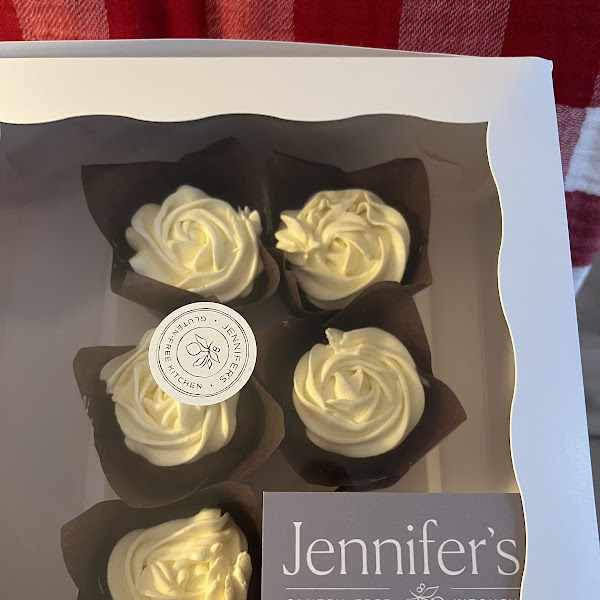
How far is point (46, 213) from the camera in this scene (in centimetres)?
86

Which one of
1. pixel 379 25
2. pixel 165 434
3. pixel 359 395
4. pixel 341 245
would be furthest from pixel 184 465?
pixel 379 25

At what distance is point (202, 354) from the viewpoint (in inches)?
29.1

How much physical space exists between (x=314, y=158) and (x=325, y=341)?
0.23 metres

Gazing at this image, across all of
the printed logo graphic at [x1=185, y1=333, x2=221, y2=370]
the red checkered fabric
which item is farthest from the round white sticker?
the red checkered fabric

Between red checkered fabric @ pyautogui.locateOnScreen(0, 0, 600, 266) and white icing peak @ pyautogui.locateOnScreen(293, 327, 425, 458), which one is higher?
red checkered fabric @ pyautogui.locateOnScreen(0, 0, 600, 266)

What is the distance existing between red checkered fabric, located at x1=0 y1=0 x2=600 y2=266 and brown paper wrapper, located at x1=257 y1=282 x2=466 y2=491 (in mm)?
422

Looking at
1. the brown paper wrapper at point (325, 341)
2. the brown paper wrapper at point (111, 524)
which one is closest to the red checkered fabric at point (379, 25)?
the brown paper wrapper at point (325, 341)

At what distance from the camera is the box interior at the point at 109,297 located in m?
0.72

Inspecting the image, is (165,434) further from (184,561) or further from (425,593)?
(425,593)

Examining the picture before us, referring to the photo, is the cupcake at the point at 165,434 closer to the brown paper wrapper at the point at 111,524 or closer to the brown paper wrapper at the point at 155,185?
the brown paper wrapper at the point at 111,524

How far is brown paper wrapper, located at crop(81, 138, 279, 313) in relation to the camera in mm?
840

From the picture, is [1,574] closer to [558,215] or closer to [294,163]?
[294,163]

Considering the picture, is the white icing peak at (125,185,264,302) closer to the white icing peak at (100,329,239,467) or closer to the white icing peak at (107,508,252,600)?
the white icing peak at (100,329,239,467)

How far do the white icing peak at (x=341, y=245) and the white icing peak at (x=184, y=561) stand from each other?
0.92 ft
